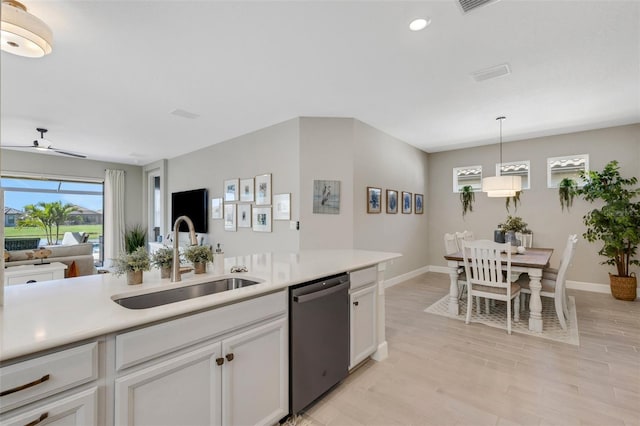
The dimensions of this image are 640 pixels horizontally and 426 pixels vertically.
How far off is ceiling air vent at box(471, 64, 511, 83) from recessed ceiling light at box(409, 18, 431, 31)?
1.04m

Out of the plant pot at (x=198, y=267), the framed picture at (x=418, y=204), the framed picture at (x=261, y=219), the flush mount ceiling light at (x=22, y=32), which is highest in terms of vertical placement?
the flush mount ceiling light at (x=22, y=32)

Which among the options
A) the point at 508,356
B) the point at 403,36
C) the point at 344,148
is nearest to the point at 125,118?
the point at 344,148

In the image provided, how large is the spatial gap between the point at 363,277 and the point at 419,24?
2.00 metres

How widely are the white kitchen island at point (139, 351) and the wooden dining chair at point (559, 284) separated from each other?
9.66 ft

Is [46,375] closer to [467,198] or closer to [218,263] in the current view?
[218,263]

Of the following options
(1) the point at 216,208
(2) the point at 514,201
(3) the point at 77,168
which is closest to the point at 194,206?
(1) the point at 216,208

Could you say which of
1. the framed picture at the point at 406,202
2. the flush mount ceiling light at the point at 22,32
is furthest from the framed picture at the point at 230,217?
the flush mount ceiling light at the point at 22,32

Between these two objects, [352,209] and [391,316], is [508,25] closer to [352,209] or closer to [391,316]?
[352,209]

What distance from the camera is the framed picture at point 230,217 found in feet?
17.6

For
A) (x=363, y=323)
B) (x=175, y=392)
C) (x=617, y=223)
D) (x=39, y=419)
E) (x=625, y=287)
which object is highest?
(x=617, y=223)

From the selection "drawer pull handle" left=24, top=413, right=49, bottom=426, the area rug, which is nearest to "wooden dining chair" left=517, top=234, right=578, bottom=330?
the area rug

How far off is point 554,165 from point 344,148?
13.0 ft

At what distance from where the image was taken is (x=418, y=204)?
6.21m

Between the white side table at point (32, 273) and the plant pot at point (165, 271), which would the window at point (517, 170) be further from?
the white side table at point (32, 273)
